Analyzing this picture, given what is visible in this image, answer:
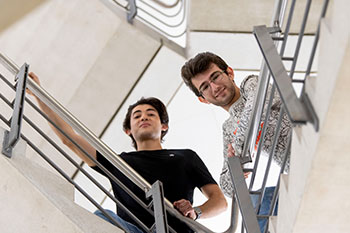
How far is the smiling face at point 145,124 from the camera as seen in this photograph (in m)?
2.71

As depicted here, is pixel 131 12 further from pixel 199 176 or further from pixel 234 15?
pixel 199 176

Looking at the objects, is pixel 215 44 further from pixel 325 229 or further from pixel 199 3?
pixel 325 229

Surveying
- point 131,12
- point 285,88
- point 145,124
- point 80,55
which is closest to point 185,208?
point 145,124

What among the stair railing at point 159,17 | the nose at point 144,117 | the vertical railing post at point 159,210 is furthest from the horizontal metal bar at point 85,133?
the stair railing at point 159,17

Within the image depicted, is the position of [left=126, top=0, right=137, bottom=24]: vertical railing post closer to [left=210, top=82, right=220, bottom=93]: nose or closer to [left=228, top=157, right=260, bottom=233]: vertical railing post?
[left=210, top=82, right=220, bottom=93]: nose

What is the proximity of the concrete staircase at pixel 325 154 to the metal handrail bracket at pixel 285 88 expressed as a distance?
0.10 feet

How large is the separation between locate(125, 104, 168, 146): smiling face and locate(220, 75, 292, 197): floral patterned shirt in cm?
39

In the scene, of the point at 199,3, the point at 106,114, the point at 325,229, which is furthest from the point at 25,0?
the point at 325,229

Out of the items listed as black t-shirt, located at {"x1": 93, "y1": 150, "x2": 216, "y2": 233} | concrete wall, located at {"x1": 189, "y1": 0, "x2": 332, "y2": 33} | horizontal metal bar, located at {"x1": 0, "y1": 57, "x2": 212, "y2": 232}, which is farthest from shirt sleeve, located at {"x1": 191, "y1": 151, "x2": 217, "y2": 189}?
concrete wall, located at {"x1": 189, "y1": 0, "x2": 332, "y2": 33}

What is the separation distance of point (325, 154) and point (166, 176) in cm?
96

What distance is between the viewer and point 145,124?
8.96ft

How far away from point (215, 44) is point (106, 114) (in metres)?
1.10

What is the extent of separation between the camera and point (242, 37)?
205 inches

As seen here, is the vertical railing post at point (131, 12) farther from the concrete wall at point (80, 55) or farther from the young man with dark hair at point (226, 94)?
the young man with dark hair at point (226, 94)
